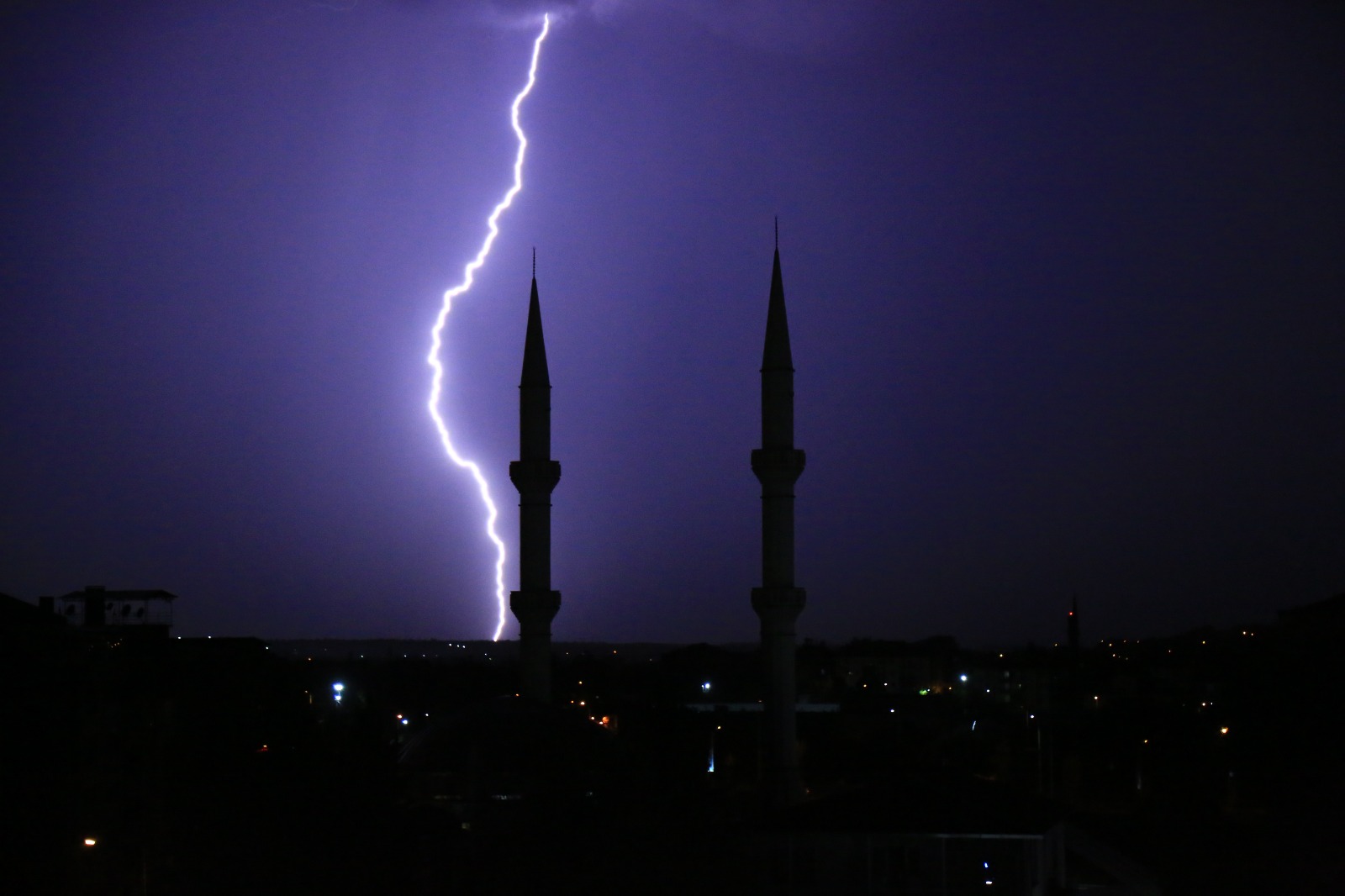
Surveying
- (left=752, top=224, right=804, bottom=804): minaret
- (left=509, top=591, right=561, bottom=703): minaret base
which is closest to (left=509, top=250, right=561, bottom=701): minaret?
(left=509, top=591, right=561, bottom=703): minaret base

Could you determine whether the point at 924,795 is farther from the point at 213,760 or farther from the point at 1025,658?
the point at 1025,658

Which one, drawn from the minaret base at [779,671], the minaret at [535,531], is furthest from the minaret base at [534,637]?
the minaret base at [779,671]

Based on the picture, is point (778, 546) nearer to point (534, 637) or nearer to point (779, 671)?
point (779, 671)

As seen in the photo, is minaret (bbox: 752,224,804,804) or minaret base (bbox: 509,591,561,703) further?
minaret base (bbox: 509,591,561,703)

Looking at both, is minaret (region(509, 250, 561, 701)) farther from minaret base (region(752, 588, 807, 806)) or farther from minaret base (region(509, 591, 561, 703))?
minaret base (region(752, 588, 807, 806))

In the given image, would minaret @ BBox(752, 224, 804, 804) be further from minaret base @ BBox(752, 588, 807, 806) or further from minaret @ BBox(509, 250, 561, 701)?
minaret @ BBox(509, 250, 561, 701)
